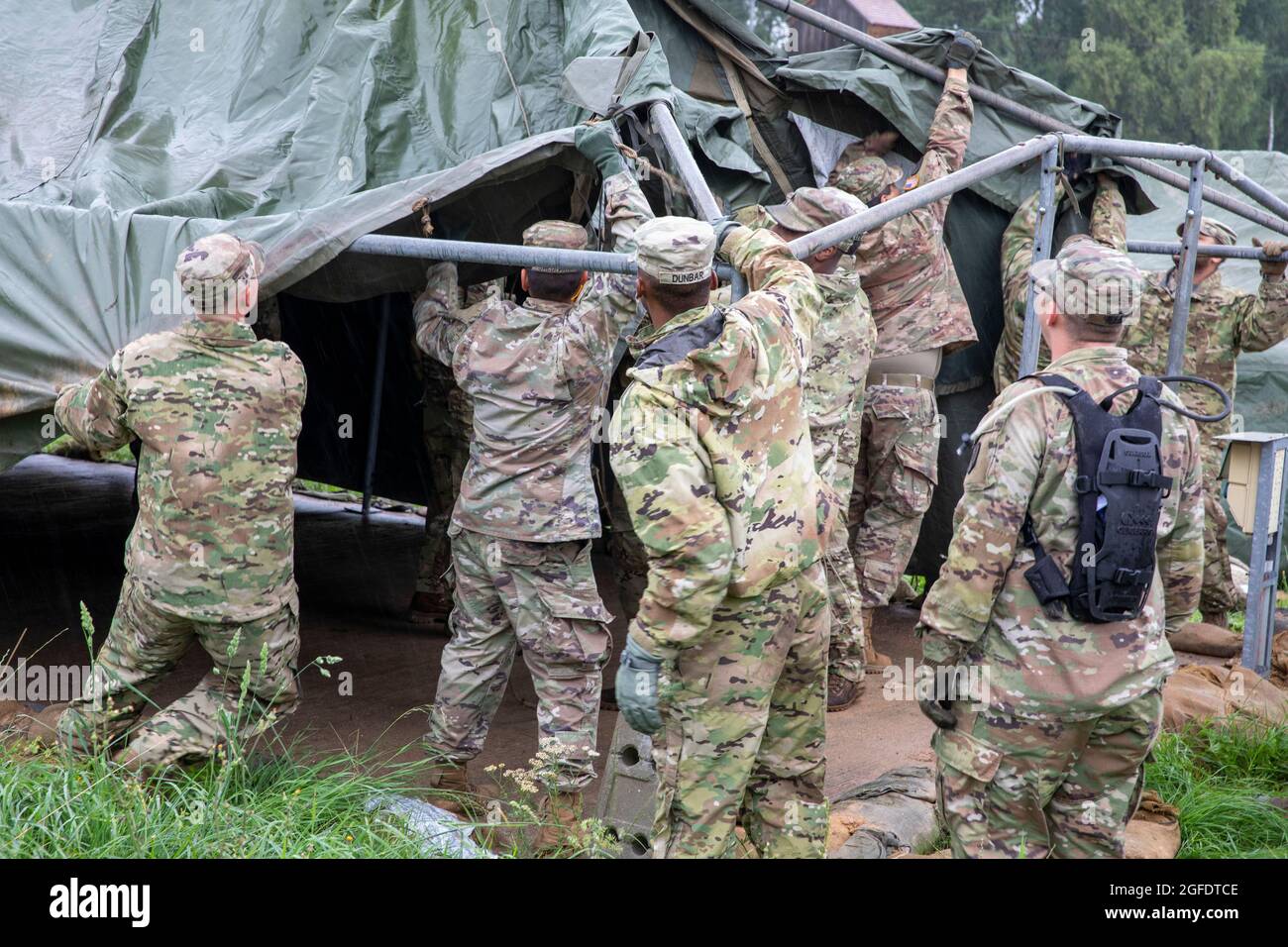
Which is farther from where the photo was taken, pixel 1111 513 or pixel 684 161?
pixel 684 161

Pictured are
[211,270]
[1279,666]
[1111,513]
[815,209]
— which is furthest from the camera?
[1279,666]

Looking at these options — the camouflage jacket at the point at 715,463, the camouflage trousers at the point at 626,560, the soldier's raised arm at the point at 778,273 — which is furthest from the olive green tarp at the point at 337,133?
the camouflage jacket at the point at 715,463

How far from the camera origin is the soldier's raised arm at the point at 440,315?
15.1 feet

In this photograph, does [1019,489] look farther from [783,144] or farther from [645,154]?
[783,144]

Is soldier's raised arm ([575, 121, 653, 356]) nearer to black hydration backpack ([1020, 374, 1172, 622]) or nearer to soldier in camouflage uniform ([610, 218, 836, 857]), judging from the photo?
soldier in camouflage uniform ([610, 218, 836, 857])

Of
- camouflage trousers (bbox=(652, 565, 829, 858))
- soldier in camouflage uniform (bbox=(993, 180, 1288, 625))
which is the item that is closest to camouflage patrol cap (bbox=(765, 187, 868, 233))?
soldier in camouflage uniform (bbox=(993, 180, 1288, 625))

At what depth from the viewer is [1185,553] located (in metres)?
3.32

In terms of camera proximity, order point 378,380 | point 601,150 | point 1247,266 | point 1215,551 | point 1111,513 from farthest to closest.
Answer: point 1247,266
point 378,380
point 1215,551
point 601,150
point 1111,513

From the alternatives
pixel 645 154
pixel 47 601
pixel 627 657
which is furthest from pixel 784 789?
pixel 47 601

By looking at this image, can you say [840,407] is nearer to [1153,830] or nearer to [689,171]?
[689,171]

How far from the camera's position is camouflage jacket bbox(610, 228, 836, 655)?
3090 mm

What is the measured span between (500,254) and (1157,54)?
2004cm

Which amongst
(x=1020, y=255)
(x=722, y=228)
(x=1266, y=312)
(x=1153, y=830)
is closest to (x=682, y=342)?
(x=722, y=228)

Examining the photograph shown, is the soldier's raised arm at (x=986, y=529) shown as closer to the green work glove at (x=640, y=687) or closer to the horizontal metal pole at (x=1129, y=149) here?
the green work glove at (x=640, y=687)
